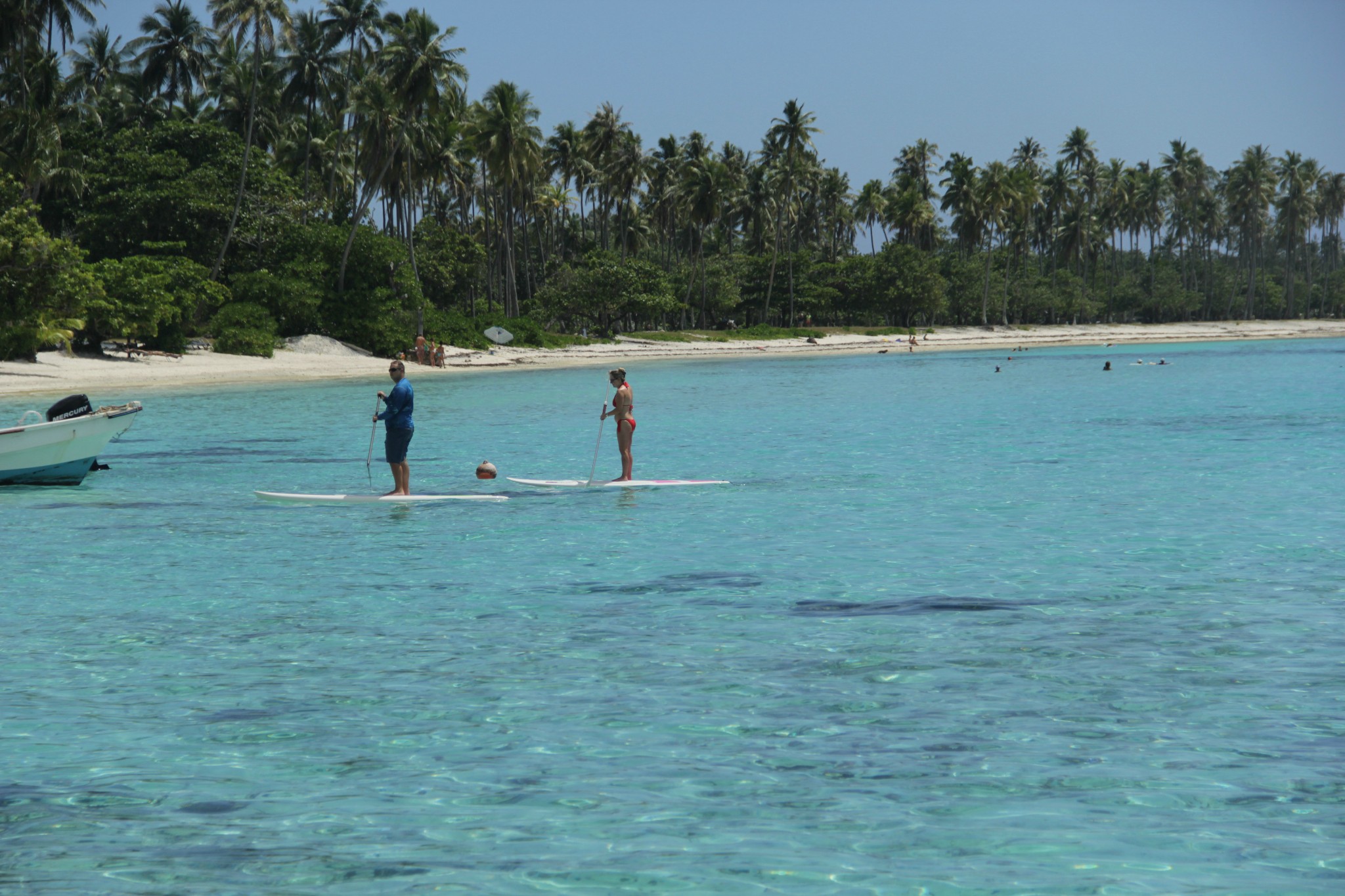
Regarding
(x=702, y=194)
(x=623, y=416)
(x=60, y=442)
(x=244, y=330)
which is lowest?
(x=60, y=442)

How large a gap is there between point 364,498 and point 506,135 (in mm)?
56972

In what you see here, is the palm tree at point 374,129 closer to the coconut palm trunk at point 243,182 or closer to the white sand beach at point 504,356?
the coconut palm trunk at point 243,182

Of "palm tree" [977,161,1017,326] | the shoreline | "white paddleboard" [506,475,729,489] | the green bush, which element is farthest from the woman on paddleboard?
"palm tree" [977,161,1017,326]

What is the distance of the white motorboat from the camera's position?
59.3 feet

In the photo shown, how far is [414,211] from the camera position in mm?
72125

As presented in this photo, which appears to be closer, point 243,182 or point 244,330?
point 244,330

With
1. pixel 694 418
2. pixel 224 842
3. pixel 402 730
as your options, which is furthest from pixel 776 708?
pixel 694 418

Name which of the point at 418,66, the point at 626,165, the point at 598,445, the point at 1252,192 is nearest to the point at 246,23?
the point at 418,66

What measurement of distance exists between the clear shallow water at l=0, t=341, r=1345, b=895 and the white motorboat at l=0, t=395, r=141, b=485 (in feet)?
1.44

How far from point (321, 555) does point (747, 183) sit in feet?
301

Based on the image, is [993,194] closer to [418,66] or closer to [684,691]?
[418,66]

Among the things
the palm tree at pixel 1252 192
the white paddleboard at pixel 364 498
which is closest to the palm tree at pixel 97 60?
the white paddleboard at pixel 364 498

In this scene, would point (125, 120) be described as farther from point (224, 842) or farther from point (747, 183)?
point (224, 842)

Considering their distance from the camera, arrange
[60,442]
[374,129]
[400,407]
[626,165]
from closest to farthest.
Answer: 1. [400,407]
2. [60,442]
3. [374,129]
4. [626,165]
